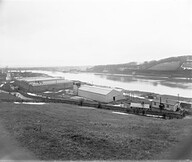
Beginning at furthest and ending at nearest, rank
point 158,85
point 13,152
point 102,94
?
1. point 158,85
2. point 102,94
3. point 13,152

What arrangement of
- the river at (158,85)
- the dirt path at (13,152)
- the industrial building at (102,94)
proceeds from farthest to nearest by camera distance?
the river at (158,85) → the industrial building at (102,94) → the dirt path at (13,152)

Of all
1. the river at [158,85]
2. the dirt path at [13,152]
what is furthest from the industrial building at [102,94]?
the dirt path at [13,152]

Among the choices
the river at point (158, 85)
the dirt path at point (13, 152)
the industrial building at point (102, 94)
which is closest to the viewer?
the dirt path at point (13, 152)

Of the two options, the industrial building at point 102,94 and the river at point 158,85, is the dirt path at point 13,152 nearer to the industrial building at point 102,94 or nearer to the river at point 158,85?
the industrial building at point 102,94

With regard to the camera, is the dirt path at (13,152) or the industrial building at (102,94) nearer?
the dirt path at (13,152)

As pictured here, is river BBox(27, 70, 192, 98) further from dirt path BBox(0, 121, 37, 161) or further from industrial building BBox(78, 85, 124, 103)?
dirt path BBox(0, 121, 37, 161)

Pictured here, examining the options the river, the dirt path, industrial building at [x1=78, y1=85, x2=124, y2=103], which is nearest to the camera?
the dirt path

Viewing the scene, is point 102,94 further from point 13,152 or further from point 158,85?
point 158,85

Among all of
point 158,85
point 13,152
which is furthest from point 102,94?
point 158,85

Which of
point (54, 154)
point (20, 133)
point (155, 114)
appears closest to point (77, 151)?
point (54, 154)

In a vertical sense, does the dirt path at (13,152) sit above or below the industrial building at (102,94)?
above

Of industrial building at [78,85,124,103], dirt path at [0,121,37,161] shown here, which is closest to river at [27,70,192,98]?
industrial building at [78,85,124,103]
